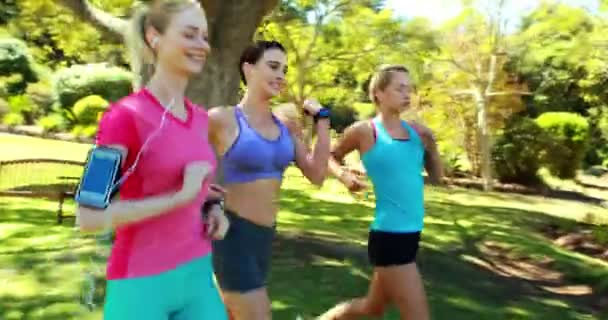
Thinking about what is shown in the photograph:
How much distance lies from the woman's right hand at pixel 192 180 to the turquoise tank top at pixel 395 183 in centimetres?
204

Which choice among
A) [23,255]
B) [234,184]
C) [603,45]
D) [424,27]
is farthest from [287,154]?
[424,27]

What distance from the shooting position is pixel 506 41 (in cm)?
2317

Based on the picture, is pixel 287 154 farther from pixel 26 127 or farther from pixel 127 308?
pixel 26 127

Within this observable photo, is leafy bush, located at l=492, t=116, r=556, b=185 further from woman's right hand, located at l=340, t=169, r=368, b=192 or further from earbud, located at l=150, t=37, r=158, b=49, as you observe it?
earbud, located at l=150, t=37, r=158, b=49

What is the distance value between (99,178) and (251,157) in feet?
4.01

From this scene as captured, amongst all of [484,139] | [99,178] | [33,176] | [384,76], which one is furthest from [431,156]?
[484,139]

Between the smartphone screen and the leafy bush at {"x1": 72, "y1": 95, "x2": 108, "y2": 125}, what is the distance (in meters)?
23.3

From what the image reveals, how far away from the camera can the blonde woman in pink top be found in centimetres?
232

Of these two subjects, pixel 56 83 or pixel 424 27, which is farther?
pixel 56 83

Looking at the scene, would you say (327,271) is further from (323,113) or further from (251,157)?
(251,157)

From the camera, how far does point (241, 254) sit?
3.44 metres

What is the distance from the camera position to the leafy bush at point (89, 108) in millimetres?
25016

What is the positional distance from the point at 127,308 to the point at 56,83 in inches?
1035

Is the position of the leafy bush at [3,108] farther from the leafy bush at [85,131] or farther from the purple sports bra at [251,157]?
the purple sports bra at [251,157]
